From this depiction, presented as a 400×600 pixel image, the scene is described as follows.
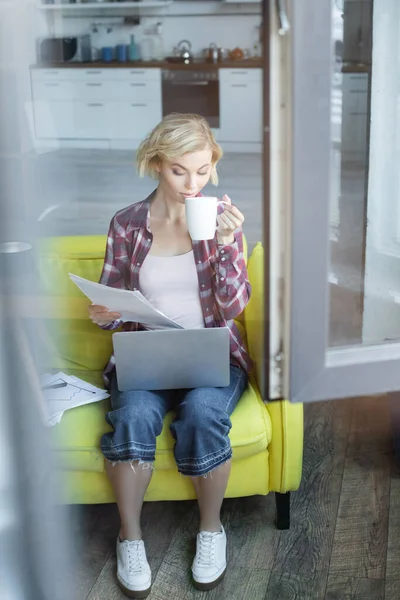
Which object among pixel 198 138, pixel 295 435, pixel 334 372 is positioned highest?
pixel 198 138

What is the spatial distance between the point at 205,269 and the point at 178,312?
0.10 m

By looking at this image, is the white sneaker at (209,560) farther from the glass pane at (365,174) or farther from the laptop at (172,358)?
the glass pane at (365,174)

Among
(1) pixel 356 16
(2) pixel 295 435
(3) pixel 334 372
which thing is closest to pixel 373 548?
(2) pixel 295 435

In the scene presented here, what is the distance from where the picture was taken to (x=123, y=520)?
4.65ft

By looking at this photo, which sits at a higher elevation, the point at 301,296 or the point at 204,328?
the point at 301,296

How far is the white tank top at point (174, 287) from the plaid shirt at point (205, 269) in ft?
0.05

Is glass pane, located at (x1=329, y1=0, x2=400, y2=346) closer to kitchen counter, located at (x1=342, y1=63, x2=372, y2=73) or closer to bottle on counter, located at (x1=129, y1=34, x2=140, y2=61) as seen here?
kitchen counter, located at (x1=342, y1=63, x2=372, y2=73)

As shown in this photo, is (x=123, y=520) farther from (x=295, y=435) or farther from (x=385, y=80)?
(x=385, y=80)

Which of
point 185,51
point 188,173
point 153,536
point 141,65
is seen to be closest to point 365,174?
point 188,173

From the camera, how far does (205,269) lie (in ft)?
4.85

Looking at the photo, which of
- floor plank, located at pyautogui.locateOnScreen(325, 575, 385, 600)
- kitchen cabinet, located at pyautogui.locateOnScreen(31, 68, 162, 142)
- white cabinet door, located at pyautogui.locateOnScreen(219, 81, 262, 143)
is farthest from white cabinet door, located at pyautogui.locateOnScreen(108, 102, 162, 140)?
floor plank, located at pyautogui.locateOnScreen(325, 575, 385, 600)

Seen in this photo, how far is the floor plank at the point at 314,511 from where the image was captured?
1417mm

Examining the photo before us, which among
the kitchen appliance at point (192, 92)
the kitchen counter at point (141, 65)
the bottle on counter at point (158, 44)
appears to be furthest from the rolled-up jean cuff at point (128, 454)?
the bottle on counter at point (158, 44)

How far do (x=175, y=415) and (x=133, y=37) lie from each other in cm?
141
